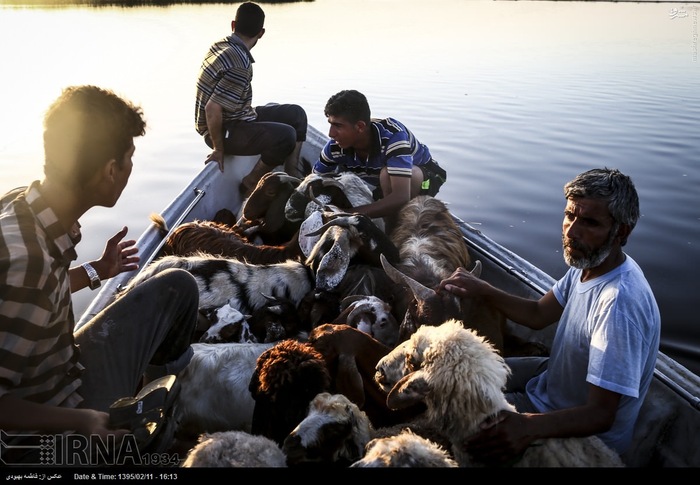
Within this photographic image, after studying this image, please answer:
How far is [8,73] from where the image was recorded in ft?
69.9

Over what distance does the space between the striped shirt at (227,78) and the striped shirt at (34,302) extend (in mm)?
5007

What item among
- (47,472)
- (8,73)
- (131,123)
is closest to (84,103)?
(131,123)

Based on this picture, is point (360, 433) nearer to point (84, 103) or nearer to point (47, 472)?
point (47, 472)

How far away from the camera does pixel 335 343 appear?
3.64 m

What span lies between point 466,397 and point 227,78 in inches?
227

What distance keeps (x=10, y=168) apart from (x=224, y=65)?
8.05 metres

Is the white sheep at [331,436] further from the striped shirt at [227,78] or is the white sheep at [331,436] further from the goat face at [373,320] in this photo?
the striped shirt at [227,78]

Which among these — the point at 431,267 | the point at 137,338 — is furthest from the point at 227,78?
the point at 137,338

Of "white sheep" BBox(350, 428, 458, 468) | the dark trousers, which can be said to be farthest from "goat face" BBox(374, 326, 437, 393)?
the dark trousers

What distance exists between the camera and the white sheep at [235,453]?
8.56ft

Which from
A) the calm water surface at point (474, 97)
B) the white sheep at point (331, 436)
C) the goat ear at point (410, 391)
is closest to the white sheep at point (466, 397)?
the goat ear at point (410, 391)

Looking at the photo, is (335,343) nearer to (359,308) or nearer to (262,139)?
(359,308)

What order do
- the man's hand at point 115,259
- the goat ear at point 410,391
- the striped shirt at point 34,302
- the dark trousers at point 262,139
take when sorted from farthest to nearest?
1. the dark trousers at point 262,139
2. the man's hand at point 115,259
3. the goat ear at point 410,391
4. the striped shirt at point 34,302

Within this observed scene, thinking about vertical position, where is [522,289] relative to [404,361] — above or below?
below
